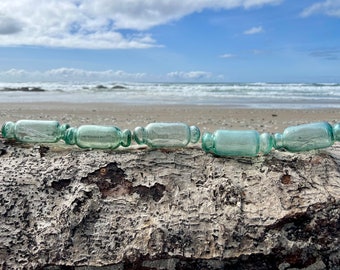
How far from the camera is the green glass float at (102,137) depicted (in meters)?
1.68

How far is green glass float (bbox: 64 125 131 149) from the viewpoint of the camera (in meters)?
1.68

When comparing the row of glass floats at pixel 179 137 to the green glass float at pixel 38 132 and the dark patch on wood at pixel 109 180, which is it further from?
the dark patch on wood at pixel 109 180

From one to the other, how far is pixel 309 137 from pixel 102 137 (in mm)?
768

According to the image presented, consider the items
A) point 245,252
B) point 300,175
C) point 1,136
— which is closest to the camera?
point 245,252

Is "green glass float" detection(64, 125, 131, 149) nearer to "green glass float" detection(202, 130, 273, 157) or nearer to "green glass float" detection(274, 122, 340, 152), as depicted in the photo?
"green glass float" detection(202, 130, 273, 157)

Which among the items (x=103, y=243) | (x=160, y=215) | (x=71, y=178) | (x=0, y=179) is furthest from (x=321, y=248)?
(x=0, y=179)

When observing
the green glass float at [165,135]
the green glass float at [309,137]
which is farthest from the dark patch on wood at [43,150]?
the green glass float at [309,137]

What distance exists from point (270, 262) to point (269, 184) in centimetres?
26

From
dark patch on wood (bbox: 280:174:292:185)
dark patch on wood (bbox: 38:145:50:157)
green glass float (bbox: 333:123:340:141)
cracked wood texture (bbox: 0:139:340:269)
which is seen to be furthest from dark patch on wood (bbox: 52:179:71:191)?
green glass float (bbox: 333:123:340:141)

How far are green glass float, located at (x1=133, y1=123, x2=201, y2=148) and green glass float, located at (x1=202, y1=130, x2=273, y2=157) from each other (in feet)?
0.31

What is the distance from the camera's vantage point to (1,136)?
1783 mm

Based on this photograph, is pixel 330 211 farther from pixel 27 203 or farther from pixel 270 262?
pixel 27 203

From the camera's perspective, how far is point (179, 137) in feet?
5.52

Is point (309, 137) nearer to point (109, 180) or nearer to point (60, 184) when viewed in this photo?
point (109, 180)
